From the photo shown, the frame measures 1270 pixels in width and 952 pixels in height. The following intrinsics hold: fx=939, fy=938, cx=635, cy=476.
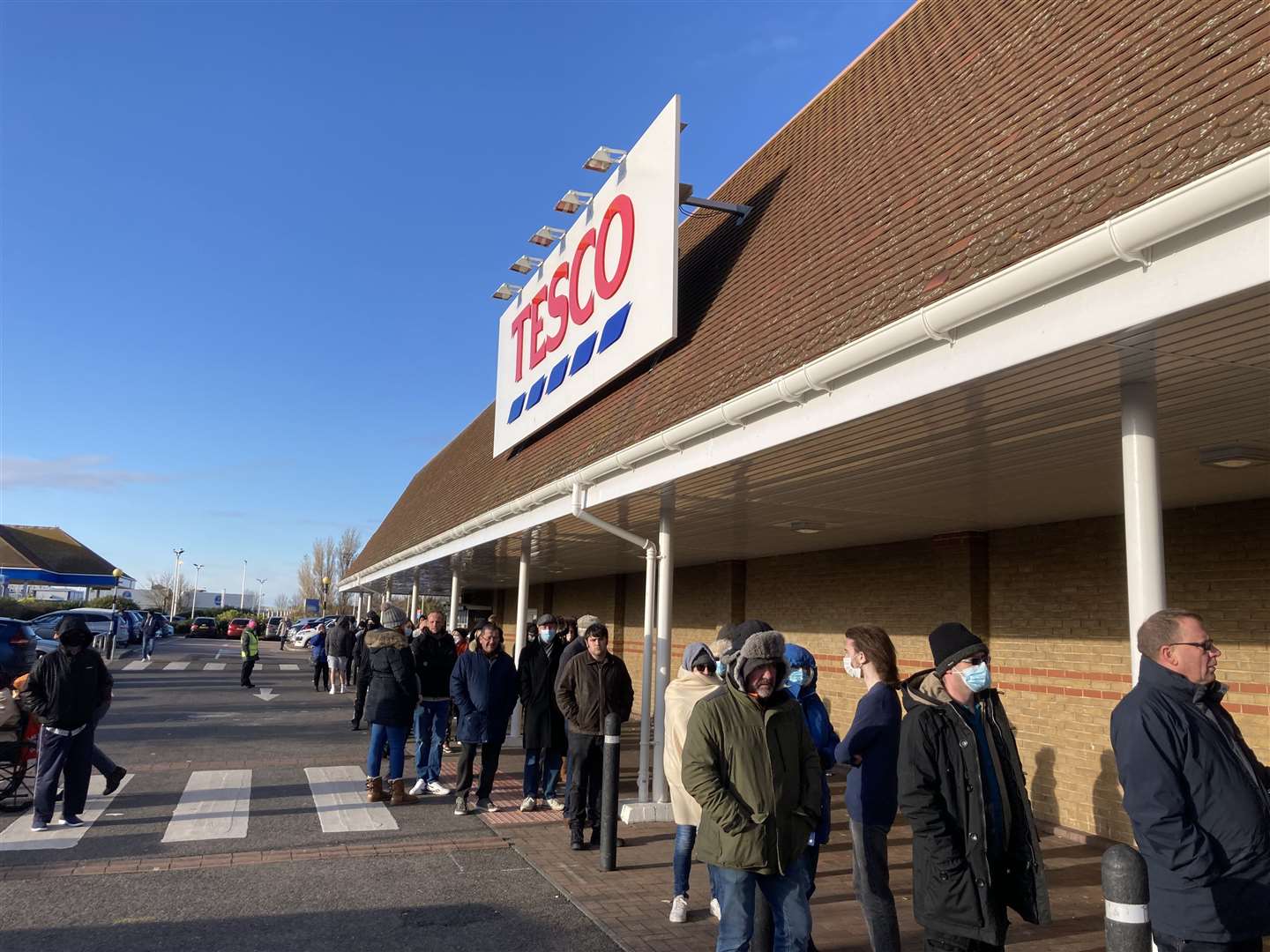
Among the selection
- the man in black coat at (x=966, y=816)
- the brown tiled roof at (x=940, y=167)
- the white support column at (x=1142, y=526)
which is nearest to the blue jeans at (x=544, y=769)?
the brown tiled roof at (x=940, y=167)

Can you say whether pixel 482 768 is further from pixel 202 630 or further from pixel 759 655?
pixel 202 630

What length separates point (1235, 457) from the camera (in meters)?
5.78

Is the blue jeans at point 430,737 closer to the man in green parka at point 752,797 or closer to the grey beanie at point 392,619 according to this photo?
the grey beanie at point 392,619

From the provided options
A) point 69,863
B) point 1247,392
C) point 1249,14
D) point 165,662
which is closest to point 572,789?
point 69,863

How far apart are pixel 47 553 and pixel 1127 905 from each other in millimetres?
74415

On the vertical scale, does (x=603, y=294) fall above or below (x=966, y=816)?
above

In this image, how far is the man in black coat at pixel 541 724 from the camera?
8875 mm

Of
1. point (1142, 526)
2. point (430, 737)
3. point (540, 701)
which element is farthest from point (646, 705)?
point (1142, 526)

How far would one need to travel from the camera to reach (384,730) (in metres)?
8.86

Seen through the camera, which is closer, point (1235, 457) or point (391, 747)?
point (1235, 457)

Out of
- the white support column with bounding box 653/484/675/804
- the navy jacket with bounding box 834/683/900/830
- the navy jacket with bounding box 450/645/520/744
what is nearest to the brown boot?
the navy jacket with bounding box 450/645/520/744

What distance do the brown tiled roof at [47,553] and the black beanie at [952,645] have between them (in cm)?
6781

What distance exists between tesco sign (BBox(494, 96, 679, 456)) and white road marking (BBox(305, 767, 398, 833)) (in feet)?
15.9

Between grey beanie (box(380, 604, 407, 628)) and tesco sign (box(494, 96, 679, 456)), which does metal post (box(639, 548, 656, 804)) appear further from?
grey beanie (box(380, 604, 407, 628))
